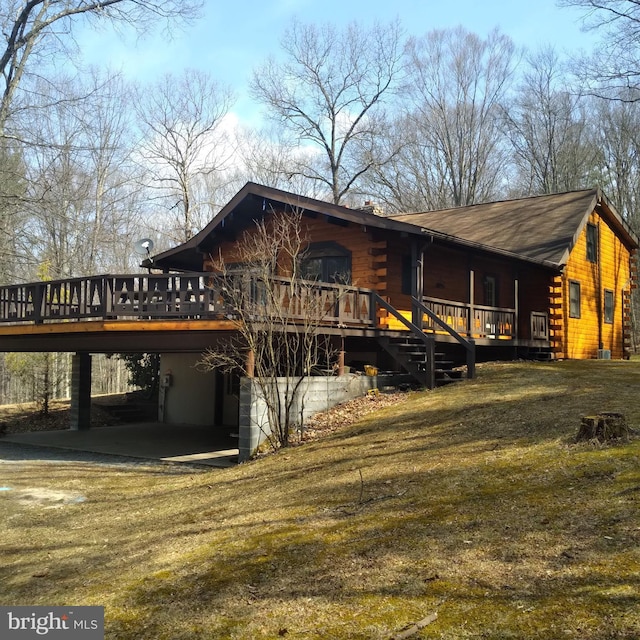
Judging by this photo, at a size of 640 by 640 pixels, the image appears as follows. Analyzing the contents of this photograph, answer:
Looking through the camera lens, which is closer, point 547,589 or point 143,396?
point 547,589

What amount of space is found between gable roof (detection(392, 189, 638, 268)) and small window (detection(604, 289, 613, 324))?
8.80ft

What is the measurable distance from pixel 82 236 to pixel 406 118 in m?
22.1

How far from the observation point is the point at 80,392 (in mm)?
19250

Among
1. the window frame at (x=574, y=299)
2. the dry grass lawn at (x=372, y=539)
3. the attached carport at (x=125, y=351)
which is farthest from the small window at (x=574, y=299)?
the attached carport at (x=125, y=351)

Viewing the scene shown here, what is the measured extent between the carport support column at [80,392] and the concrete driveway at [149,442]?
1.22 ft

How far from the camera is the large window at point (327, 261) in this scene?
57.2 feet

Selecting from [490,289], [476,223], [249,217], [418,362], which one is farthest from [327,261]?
[476,223]

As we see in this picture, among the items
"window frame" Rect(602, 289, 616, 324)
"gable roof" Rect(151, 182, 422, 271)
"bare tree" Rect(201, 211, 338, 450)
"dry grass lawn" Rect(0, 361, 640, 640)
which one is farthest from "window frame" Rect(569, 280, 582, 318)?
"bare tree" Rect(201, 211, 338, 450)

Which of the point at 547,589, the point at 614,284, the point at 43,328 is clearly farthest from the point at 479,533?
the point at 614,284

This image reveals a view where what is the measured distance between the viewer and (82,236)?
32.6m

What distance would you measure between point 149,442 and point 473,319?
370 inches

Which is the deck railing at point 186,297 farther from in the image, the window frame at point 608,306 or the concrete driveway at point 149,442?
the window frame at point 608,306

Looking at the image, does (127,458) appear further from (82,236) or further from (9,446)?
(82,236)

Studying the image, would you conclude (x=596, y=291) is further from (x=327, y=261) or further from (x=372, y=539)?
(x=372, y=539)
